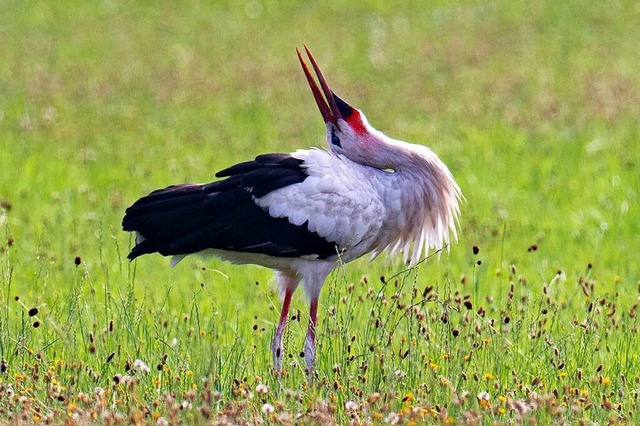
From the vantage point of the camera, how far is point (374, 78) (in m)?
17.7

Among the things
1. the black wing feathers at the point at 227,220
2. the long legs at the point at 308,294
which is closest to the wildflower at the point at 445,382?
the long legs at the point at 308,294

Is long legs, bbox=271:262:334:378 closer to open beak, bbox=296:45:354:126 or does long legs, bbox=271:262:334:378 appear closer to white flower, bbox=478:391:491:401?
open beak, bbox=296:45:354:126

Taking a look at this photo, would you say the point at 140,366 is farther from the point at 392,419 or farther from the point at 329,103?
the point at 329,103

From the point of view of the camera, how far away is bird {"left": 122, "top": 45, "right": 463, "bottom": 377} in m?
6.66

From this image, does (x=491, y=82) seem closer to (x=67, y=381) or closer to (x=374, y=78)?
(x=374, y=78)

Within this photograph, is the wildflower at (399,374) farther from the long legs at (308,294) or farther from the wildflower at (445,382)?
the long legs at (308,294)

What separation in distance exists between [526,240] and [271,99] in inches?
276

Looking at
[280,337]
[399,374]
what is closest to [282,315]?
[280,337]

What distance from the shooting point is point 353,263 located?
30.7ft

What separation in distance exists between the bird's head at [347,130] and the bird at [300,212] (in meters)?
0.02

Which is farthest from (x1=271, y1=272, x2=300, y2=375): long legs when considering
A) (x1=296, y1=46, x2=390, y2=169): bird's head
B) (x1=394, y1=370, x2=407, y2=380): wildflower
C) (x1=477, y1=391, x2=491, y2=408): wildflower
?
(x1=477, y1=391, x2=491, y2=408): wildflower

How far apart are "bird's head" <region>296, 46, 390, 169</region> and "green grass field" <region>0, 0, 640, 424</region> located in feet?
2.49

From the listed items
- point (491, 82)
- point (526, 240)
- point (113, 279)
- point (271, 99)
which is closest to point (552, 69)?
point (491, 82)

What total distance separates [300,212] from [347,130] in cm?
66
